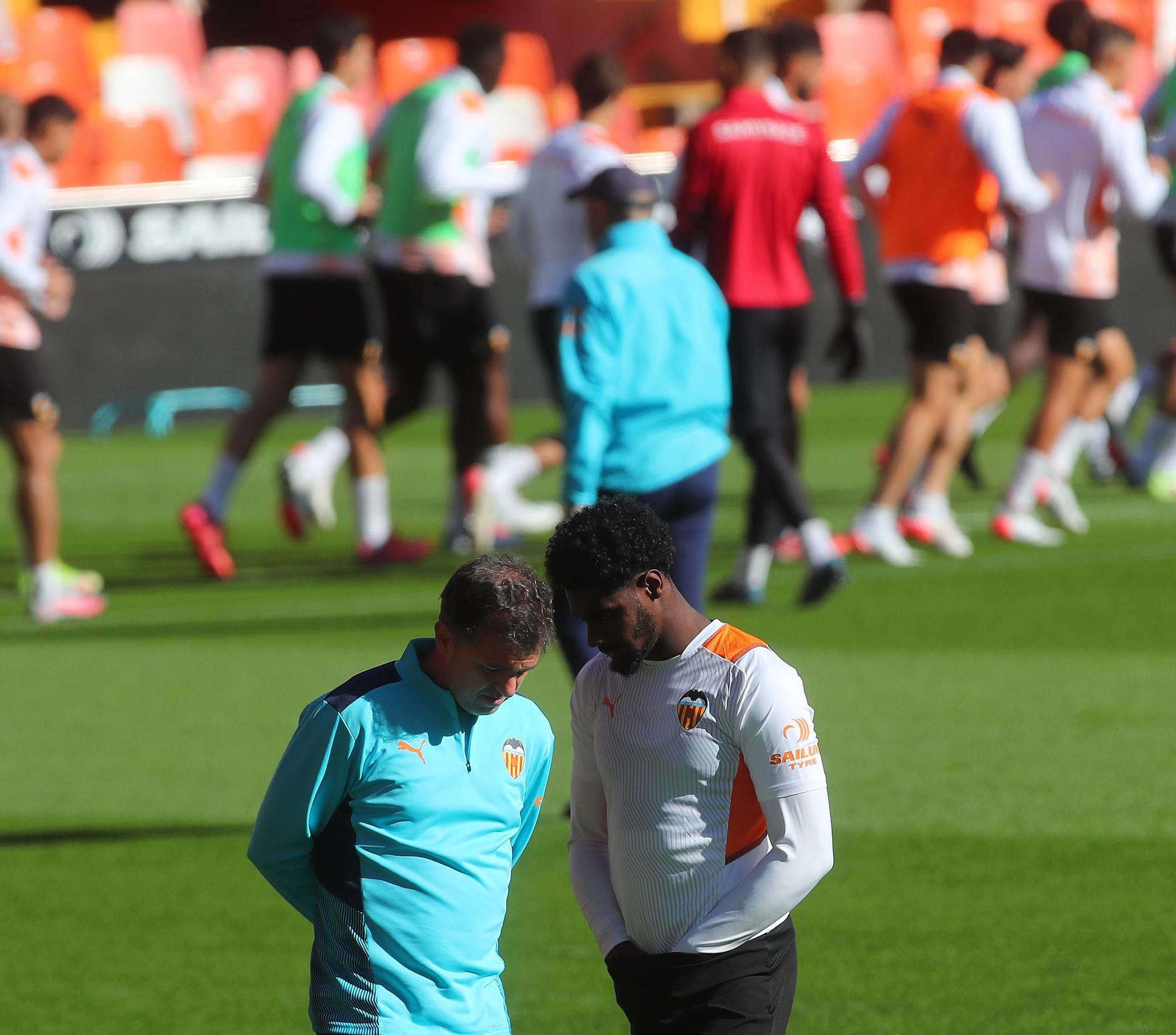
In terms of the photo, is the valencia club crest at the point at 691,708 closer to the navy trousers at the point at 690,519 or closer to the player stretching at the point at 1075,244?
the navy trousers at the point at 690,519

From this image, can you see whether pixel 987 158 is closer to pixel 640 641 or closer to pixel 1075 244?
pixel 1075 244

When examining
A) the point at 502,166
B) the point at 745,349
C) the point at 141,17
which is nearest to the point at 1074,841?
the point at 745,349

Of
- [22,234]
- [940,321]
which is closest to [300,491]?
[22,234]

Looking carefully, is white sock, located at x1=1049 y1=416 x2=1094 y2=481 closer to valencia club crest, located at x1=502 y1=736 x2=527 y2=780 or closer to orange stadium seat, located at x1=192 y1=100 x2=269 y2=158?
valencia club crest, located at x1=502 y1=736 x2=527 y2=780

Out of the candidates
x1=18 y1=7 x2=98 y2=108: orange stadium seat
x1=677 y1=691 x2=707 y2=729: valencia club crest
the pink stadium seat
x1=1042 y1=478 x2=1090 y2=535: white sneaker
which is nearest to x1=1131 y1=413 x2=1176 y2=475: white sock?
x1=1042 y1=478 x2=1090 y2=535: white sneaker

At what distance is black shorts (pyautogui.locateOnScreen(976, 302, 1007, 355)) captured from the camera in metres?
11.9

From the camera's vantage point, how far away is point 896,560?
427 inches

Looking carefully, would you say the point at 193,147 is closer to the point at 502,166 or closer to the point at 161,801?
the point at 502,166

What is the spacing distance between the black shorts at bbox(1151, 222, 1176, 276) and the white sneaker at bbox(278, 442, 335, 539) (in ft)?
17.8

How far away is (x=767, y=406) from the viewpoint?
9391 mm

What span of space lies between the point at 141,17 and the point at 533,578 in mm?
20397

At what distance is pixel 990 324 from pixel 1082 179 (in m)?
1.00

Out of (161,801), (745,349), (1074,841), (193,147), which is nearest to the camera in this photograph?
(1074,841)

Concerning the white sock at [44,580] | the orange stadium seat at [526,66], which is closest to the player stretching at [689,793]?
the white sock at [44,580]
